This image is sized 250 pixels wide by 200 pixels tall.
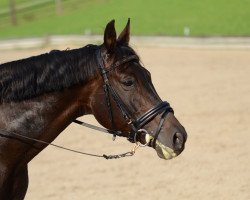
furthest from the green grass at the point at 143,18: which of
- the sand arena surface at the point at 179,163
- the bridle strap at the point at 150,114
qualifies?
the bridle strap at the point at 150,114

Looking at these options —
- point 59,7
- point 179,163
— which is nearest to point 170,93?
point 179,163

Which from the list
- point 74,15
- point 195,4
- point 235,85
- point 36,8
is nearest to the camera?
point 235,85

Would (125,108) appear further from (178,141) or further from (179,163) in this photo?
(179,163)

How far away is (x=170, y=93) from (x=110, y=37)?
9.11 m

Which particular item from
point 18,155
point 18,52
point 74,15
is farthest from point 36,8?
point 18,155

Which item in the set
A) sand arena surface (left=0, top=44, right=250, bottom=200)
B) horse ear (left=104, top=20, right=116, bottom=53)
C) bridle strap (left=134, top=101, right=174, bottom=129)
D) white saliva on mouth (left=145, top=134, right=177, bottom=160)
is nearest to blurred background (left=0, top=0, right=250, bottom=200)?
sand arena surface (left=0, top=44, right=250, bottom=200)

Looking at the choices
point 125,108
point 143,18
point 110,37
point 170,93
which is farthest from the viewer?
point 143,18

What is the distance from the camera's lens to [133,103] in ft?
13.6

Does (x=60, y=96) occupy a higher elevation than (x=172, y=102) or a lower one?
higher

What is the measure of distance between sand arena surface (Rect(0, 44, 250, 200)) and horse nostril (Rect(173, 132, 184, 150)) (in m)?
3.64

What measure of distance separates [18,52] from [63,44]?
1.67 metres

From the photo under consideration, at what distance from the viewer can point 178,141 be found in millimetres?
4117

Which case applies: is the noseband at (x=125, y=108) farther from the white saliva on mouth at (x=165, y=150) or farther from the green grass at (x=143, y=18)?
the green grass at (x=143, y=18)

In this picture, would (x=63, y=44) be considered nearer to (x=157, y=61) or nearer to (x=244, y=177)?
(x=157, y=61)
